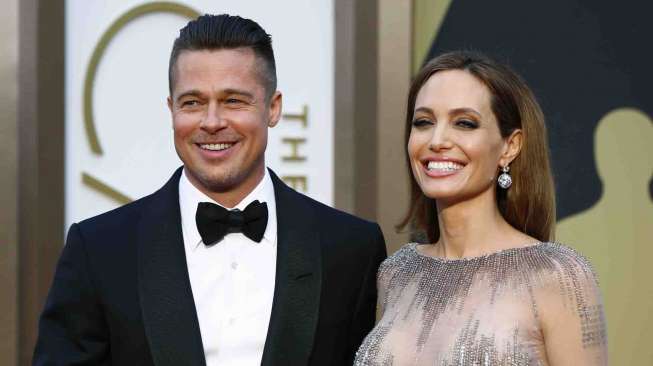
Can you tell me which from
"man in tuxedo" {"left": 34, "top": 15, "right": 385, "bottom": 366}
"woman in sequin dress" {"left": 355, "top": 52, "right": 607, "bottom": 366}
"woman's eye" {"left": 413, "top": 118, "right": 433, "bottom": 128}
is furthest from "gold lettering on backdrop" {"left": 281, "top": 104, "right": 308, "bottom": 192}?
"woman's eye" {"left": 413, "top": 118, "right": 433, "bottom": 128}

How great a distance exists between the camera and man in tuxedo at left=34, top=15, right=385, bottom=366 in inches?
97.2

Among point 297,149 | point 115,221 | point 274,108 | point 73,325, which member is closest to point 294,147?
point 297,149

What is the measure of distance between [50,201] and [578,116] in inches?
93.5

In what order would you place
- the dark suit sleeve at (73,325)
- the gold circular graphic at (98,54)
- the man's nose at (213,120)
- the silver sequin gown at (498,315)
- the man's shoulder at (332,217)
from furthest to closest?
the gold circular graphic at (98,54)
the man's shoulder at (332,217)
the man's nose at (213,120)
the dark suit sleeve at (73,325)
the silver sequin gown at (498,315)

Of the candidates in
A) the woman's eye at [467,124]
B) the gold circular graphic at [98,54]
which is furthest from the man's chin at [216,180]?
the gold circular graphic at [98,54]

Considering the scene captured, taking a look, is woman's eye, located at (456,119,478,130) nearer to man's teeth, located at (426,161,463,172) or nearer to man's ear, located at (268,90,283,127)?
man's teeth, located at (426,161,463,172)

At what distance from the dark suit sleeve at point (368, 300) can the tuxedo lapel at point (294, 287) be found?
0.18m

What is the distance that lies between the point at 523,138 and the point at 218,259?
0.92 metres

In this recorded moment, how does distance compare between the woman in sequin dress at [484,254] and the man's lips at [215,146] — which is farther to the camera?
the man's lips at [215,146]

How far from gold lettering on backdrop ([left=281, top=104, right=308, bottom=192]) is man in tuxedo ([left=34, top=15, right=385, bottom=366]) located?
1.20 meters

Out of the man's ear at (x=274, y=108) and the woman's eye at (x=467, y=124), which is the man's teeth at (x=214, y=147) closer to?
the man's ear at (x=274, y=108)

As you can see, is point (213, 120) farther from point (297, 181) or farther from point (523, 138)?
point (297, 181)

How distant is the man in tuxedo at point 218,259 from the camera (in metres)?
2.47

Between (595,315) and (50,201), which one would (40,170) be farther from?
(595,315)
